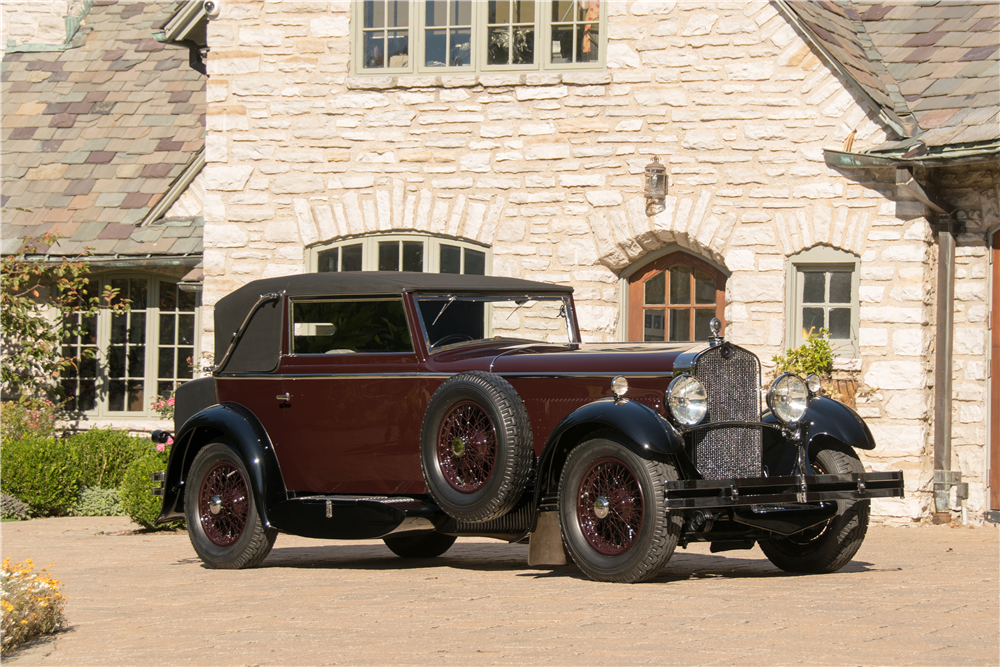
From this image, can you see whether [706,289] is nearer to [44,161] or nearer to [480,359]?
[480,359]

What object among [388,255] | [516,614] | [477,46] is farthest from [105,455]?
[516,614]

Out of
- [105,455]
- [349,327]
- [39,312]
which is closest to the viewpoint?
[349,327]

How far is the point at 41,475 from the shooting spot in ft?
40.7

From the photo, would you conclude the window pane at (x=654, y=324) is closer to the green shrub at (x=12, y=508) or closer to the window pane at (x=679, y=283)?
the window pane at (x=679, y=283)

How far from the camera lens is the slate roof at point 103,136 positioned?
14.5m

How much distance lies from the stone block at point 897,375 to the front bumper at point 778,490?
13.5 feet

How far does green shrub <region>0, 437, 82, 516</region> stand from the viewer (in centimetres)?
1238

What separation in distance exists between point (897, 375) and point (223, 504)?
5.87m

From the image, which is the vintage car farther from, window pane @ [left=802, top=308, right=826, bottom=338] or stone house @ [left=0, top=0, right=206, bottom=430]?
stone house @ [left=0, top=0, right=206, bottom=430]

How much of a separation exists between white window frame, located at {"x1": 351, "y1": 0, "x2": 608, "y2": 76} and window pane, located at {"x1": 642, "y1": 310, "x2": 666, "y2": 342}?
2329 mm

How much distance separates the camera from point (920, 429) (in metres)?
10.7

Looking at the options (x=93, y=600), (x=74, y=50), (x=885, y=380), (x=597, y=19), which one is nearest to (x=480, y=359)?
(x=93, y=600)

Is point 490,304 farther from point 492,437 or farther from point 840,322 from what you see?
point 840,322

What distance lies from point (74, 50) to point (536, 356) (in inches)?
479
